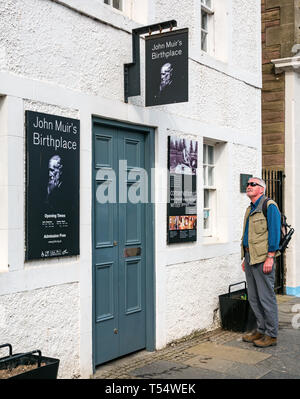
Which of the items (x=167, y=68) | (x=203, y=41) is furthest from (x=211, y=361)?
(x=203, y=41)

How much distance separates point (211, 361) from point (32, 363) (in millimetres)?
2482

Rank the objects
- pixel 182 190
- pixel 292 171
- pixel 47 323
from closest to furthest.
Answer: pixel 47 323
pixel 182 190
pixel 292 171

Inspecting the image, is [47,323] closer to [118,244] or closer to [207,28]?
[118,244]

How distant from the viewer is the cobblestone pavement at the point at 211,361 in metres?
5.77

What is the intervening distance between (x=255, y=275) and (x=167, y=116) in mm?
2237

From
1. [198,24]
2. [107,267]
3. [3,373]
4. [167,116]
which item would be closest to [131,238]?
[107,267]

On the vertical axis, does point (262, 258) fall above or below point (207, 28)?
below

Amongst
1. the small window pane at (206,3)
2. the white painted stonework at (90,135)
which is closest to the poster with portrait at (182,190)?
the white painted stonework at (90,135)

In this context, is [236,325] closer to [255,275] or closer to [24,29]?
[255,275]

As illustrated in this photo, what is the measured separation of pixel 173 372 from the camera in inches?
228

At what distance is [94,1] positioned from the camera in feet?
18.8

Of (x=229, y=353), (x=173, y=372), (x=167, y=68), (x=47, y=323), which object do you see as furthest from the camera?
(x=229, y=353)

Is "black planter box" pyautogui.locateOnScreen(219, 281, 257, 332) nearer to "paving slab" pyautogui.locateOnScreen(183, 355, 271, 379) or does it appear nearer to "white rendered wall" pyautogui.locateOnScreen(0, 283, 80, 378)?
"paving slab" pyautogui.locateOnScreen(183, 355, 271, 379)

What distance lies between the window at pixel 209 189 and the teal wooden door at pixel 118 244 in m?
1.80
